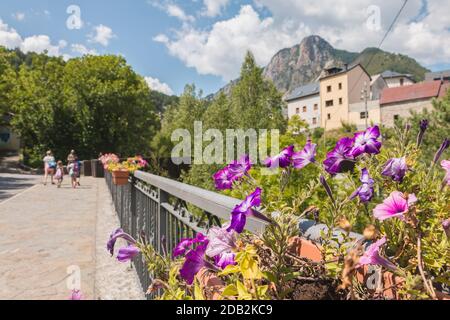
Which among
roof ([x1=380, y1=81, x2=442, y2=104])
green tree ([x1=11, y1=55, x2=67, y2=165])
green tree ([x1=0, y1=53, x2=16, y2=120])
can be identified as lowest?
green tree ([x1=11, y1=55, x2=67, y2=165])

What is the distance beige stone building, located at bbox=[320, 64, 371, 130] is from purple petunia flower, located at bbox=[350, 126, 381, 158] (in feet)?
189

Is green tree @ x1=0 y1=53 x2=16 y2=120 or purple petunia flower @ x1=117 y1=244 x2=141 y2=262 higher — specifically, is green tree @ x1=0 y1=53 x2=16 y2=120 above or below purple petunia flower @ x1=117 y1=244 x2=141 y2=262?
above

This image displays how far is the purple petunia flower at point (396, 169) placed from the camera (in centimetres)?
91

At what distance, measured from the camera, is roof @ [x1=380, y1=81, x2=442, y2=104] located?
48.4 meters

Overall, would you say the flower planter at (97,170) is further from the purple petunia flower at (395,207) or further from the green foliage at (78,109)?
the purple petunia flower at (395,207)

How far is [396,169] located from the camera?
3.01 ft

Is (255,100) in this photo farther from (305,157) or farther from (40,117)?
(305,157)

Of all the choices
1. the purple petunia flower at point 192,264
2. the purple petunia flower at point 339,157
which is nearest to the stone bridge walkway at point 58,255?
the purple petunia flower at point 192,264

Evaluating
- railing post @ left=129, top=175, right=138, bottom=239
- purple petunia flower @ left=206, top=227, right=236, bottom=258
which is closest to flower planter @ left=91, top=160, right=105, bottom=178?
railing post @ left=129, top=175, right=138, bottom=239

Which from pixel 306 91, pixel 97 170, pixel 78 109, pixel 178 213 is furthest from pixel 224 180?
pixel 306 91

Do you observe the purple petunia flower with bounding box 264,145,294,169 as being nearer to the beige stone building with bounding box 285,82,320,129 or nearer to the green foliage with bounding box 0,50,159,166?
the green foliage with bounding box 0,50,159,166

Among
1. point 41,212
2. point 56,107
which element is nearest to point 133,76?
point 56,107

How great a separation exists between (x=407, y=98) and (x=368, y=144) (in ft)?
180

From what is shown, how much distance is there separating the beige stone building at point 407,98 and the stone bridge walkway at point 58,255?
4669cm
